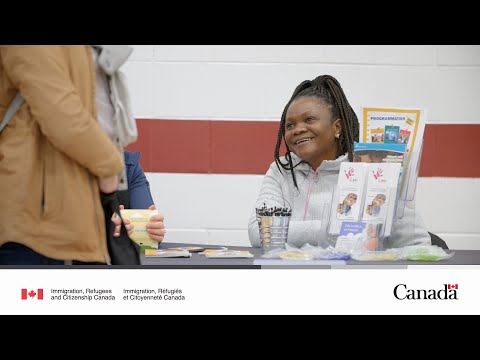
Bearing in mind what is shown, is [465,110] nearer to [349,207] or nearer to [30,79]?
[349,207]

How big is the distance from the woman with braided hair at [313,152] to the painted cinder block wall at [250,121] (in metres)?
0.24

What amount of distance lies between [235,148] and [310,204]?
1.83 feet

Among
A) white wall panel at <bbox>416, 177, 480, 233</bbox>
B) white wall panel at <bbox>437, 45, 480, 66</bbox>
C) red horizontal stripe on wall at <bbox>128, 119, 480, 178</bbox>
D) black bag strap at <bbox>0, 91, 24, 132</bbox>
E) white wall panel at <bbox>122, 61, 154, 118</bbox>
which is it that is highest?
white wall panel at <bbox>437, 45, 480, 66</bbox>

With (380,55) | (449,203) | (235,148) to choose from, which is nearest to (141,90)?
(235,148)

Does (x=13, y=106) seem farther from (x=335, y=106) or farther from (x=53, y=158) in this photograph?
(x=335, y=106)

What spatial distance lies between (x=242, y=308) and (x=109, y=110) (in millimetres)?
592

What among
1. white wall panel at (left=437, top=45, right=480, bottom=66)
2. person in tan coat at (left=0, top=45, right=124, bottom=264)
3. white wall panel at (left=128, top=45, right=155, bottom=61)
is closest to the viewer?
person in tan coat at (left=0, top=45, right=124, bottom=264)

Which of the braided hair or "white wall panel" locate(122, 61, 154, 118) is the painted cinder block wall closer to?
"white wall panel" locate(122, 61, 154, 118)

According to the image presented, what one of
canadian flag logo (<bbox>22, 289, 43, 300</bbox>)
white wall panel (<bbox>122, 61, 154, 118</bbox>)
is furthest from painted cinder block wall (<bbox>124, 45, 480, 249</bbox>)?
canadian flag logo (<bbox>22, 289, 43, 300</bbox>)


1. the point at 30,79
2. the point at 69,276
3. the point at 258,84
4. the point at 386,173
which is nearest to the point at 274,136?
the point at 258,84

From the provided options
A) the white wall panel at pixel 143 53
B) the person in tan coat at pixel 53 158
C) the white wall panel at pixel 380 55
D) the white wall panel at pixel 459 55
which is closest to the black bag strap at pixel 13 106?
the person in tan coat at pixel 53 158

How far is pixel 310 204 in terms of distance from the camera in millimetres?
1984

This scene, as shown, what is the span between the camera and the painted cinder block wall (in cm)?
231

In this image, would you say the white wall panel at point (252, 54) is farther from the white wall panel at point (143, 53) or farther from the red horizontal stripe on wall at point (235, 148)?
the red horizontal stripe on wall at point (235, 148)
